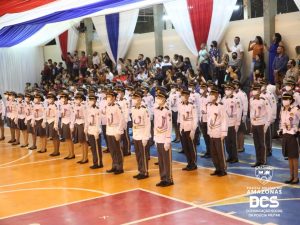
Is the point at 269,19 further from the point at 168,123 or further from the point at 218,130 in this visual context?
the point at 168,123

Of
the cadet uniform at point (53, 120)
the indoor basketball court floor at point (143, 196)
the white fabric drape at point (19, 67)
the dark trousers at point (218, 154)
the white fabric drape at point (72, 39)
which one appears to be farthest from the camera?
the white fabric drape at point (19, 67)

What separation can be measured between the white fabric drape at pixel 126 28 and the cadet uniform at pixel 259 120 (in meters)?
8.55

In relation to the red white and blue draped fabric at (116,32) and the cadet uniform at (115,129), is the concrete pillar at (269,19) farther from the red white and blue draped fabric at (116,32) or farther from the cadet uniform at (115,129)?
Result: the cadet uniform at (115,129)

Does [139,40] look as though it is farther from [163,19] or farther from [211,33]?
[211,33]

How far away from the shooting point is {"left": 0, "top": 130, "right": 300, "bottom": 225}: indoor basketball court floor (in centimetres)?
652

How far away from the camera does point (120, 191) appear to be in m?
7.95

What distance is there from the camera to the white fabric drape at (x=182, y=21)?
48.0 ft

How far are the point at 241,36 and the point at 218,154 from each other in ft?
20.5

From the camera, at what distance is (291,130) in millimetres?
7691

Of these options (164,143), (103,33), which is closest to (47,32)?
(103,33)

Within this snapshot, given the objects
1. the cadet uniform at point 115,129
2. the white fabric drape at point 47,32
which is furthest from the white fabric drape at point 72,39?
the cadet uniform at point 115,129

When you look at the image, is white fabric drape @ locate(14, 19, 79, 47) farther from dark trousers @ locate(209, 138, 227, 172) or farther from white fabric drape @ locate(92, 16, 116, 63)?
dark trousers @ locate(209, 138, 227, 172)

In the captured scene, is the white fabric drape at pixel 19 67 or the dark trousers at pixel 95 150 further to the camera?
the white fabric drape at pixel 19 67

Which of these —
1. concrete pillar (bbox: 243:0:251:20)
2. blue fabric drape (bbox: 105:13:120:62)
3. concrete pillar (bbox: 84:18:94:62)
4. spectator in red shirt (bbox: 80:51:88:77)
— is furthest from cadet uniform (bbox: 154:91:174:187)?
concrete pillar (bbox: 84:18:94:62)
